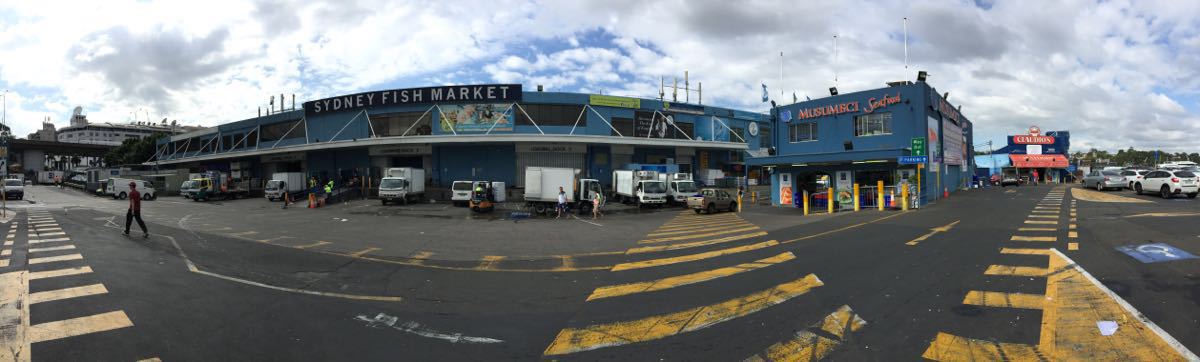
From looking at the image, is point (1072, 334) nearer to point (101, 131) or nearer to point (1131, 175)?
point (1131, 175)

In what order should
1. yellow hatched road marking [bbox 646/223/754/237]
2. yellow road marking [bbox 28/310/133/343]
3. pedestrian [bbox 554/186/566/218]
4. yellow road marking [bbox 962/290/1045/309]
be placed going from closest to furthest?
yellow road marking [bbox 28/310/133/343], yellow road marking [bbox 962/290/1045/309], yellow hatched road marking [bbox 646/223/754/237], pedestrian [bbox 554/186/566/218]

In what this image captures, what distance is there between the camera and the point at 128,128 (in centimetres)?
14262

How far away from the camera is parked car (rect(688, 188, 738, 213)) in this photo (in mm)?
26236

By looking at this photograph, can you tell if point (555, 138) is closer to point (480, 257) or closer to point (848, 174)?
point (848, 174)

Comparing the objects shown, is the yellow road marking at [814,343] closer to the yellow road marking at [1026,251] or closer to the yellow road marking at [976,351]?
the yellow road marking at [976,351]

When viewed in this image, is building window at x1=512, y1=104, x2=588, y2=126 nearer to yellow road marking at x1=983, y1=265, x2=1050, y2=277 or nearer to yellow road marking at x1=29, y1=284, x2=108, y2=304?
yellow road marking at x1=29, y1=284, x2=108, y2=304

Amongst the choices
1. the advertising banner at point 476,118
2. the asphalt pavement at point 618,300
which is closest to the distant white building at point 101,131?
the advertising banner at point 476,118

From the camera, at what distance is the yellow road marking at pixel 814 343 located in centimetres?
Result: 486

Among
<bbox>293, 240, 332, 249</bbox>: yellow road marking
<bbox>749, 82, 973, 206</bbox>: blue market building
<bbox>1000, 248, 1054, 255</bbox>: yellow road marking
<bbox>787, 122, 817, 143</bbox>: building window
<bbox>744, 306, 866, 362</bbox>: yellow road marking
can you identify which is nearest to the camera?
<bbox>744, 306, 866, 362</bbox>: yellow road marking

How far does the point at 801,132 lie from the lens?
1246 inches

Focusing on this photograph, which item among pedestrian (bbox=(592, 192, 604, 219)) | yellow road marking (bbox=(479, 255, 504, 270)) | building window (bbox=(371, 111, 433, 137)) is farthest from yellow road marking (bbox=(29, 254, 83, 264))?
building window (bbox=(371, 111, 433, 137))

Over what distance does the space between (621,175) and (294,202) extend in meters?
23.9

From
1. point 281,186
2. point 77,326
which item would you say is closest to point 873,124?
point 77,326

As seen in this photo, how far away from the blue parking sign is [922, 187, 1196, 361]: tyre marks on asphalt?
2.44 metres
